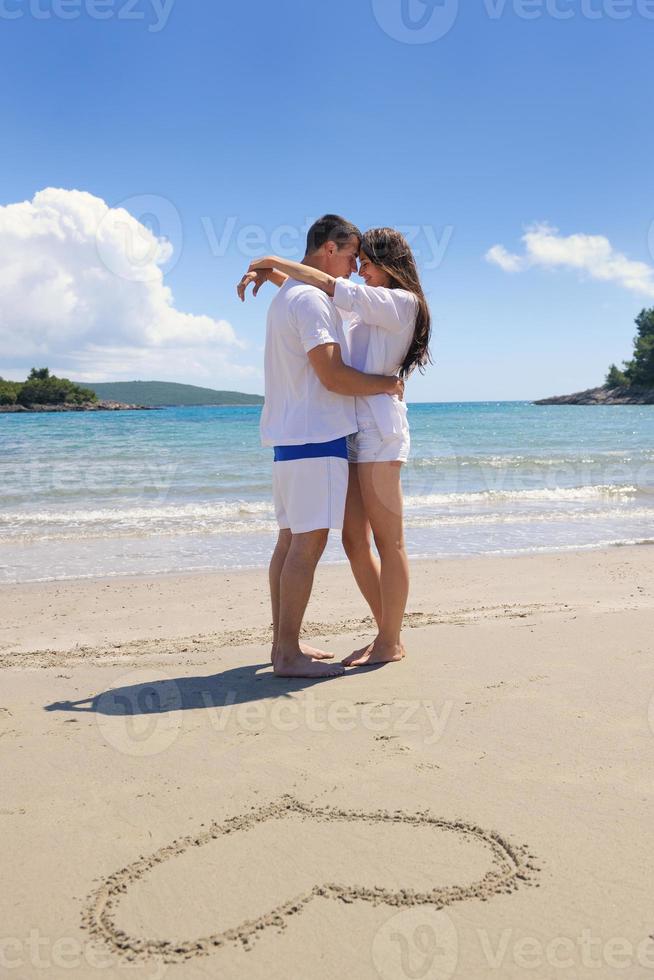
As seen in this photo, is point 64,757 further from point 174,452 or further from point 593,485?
point 174,452

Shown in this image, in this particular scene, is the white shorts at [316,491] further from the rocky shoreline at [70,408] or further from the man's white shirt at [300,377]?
the rocky shoreline at [70,408]

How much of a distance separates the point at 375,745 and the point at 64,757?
1.09 m

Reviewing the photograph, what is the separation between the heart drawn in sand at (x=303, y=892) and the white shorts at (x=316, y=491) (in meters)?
1.52

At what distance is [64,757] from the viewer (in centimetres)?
274

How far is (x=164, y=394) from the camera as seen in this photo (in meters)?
122

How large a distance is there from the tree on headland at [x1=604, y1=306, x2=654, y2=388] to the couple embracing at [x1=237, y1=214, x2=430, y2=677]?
84.4m

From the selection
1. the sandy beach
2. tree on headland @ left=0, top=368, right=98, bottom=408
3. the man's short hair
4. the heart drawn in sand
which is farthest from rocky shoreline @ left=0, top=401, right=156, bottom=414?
the heart drawn in sand

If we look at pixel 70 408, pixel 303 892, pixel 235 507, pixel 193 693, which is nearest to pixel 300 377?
pixel 193 693

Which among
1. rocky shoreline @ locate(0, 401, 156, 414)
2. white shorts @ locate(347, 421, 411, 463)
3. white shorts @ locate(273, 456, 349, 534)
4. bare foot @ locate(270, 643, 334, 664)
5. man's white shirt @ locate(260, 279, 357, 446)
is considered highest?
rocky shoreline @ locate(0, 401, 156, 414)

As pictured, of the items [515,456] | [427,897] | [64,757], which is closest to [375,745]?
[427,897]

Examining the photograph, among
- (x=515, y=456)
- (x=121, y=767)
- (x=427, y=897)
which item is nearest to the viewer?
(x=427, y=897)

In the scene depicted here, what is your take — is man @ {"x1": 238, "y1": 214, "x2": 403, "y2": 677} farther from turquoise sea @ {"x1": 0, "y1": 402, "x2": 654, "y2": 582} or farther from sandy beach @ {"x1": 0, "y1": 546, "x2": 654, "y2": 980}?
turquoise sea @ {"x1": 0, "y1": 402, "x2": 654, "y2": 582}

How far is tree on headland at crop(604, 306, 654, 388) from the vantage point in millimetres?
81062

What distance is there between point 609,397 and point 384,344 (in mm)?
89271
